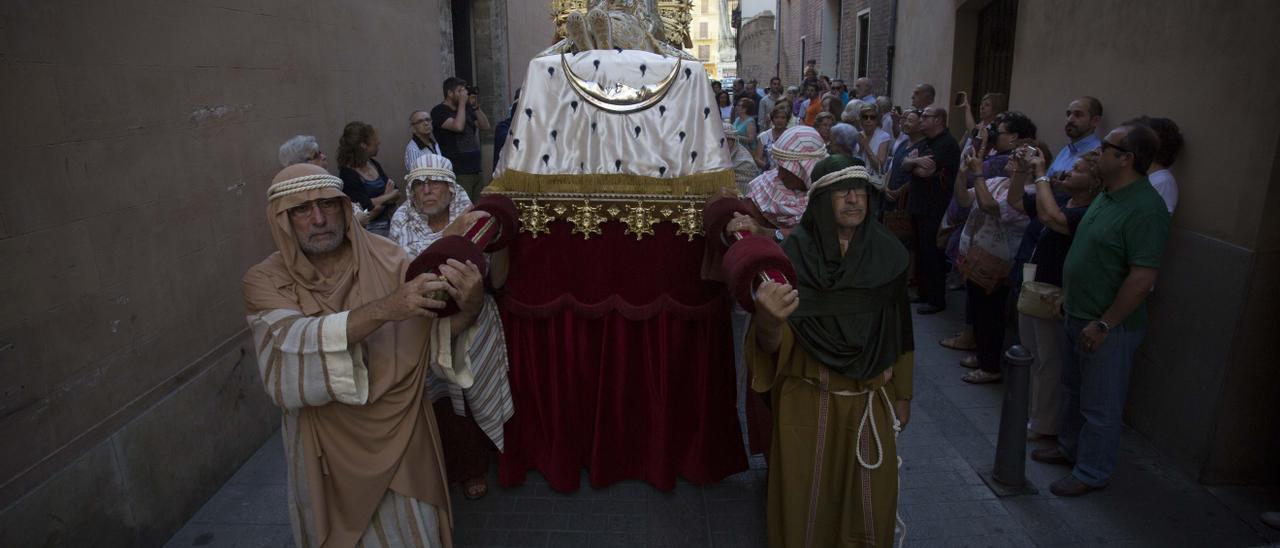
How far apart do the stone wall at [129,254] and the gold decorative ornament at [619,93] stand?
7.04 ft

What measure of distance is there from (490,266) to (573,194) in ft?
1.79

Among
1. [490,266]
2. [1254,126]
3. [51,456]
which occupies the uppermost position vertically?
[1254,126]

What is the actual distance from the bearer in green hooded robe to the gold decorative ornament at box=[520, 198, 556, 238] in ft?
3.96

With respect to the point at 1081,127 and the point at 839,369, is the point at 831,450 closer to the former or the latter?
the point at 839,369

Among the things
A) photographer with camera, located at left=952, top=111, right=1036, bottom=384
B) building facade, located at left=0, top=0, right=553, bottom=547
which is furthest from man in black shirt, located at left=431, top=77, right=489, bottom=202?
photographer with camera, located at left=952, top=111, right=1036, bottom=384

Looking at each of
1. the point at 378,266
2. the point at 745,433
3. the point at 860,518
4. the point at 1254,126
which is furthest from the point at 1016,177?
the point at 378,266

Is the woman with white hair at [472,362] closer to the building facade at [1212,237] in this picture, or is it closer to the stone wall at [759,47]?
the building facade at [1212,237]

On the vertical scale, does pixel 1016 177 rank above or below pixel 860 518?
above

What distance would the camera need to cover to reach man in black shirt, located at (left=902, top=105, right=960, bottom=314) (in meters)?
6.66

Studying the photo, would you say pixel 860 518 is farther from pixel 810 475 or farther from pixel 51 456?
pixel 51 456

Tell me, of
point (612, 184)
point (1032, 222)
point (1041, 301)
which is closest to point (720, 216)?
point (612, 184)

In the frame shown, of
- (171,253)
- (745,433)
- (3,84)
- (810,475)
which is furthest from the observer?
(745,433)

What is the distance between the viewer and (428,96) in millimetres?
9383

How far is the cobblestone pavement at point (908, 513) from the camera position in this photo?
363cm
